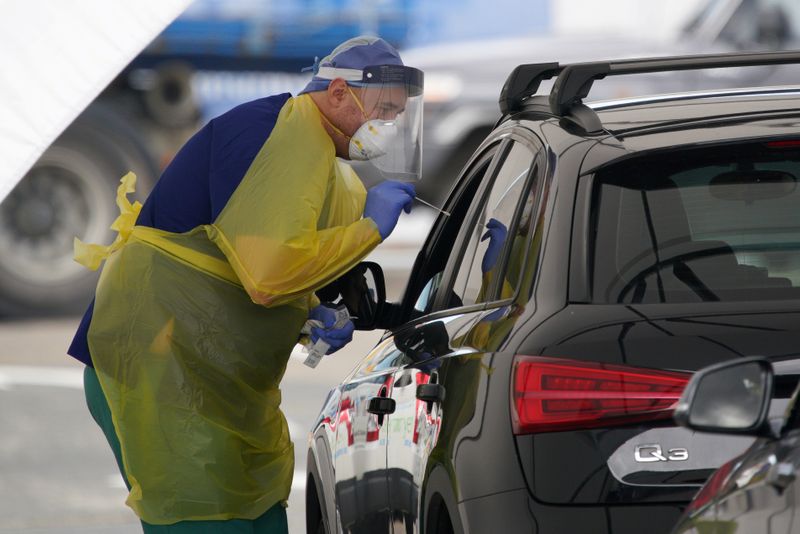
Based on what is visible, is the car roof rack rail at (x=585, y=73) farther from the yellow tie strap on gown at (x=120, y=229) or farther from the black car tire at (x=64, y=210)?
the black car tire at (x=64, y=210)

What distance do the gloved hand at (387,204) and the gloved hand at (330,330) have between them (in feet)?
1.04

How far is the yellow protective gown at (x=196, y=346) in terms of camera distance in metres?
4.73

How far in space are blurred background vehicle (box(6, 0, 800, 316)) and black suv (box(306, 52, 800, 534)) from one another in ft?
27.2

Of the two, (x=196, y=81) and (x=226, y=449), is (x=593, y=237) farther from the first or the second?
(x=196, y=81)

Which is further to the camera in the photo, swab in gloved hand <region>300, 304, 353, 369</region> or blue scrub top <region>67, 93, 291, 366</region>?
swab in gloved hand <region>300, 304, 353, 369</region>

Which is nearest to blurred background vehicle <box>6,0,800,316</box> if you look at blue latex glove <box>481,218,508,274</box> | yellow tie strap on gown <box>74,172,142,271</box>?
yellow tie strap on gown <box>74,172,142,271</box>

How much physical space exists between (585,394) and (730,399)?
0.60m

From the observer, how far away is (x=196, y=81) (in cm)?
1266

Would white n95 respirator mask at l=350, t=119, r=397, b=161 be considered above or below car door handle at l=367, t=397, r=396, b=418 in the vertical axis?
above

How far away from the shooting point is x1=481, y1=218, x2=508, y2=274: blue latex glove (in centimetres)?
400

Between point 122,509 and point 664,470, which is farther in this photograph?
point 122,509

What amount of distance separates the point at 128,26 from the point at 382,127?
0.90 meters

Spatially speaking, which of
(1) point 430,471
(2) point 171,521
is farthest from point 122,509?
(1) point 430,471

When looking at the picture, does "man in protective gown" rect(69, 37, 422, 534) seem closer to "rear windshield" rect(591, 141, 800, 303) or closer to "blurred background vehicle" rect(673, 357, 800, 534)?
"rear windshield" rect(591, 141, 800, 303)
